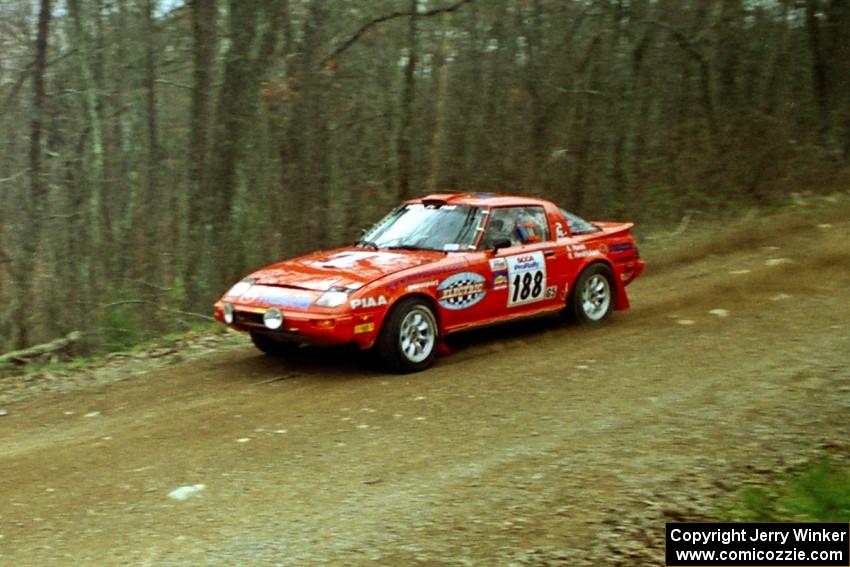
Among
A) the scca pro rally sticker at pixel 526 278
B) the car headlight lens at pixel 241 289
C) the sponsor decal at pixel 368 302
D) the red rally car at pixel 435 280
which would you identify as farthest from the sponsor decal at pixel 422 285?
the car headlight lens at pixel 241 289

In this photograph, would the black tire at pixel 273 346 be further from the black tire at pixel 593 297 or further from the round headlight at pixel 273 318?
the black tire at pixel 593 297

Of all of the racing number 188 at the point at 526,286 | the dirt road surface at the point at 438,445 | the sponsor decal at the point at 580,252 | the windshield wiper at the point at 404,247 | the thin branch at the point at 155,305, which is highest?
the windshield wiper at the point at 404,247

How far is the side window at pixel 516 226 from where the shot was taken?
996 cm

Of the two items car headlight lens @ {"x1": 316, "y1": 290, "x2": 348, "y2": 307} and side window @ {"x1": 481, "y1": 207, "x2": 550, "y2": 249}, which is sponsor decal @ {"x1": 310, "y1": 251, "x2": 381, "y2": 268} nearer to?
car headlight lens @ {"x1": 316, "y1": 290, "x2": 348, "y2": 307}

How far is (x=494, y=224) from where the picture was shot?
32.9 feet

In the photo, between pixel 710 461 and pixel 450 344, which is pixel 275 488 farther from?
pixel 450 344

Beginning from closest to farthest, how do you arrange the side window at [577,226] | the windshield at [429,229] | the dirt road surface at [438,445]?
the dirt road surface at [438,445], the windshield at [429,229], the side window at [577,226]

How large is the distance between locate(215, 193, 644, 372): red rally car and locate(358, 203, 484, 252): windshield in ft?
0.04

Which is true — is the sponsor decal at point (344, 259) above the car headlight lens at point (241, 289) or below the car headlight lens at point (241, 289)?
above

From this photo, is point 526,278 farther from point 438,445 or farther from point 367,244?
point 438,445

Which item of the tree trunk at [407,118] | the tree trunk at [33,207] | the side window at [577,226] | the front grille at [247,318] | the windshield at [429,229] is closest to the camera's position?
the front grille at [247,318]

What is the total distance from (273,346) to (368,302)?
1592 millimetres

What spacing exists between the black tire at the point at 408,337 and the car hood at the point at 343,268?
38 cm

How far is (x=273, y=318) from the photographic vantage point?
8.67 metres
